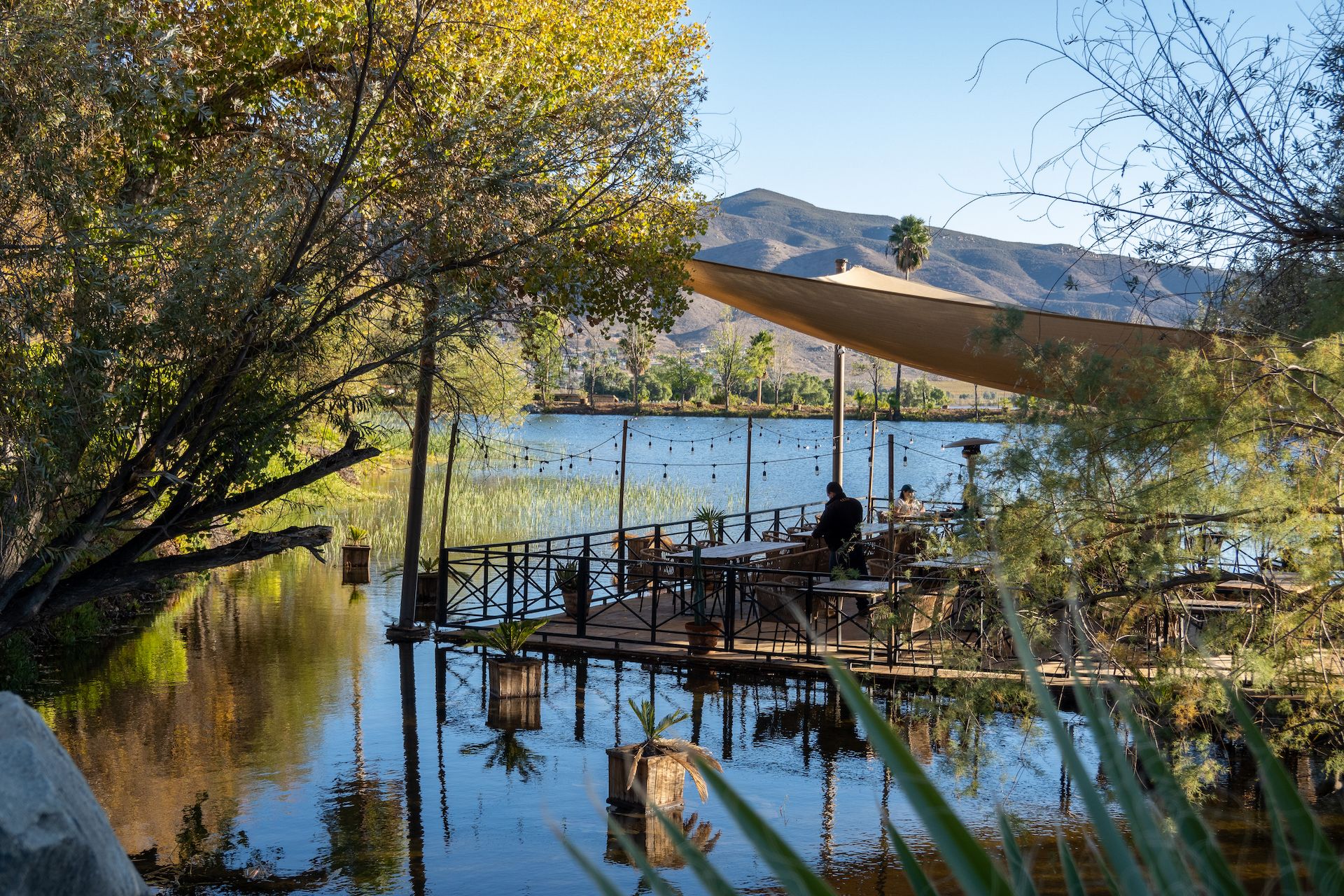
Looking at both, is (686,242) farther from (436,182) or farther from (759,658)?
(759,658)

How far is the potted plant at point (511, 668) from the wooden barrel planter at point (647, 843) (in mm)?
2382

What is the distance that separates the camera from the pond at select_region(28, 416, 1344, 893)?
20.7ft

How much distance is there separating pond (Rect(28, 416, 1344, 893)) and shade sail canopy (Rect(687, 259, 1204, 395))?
265 centimetres

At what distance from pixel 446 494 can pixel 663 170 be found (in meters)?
7.50

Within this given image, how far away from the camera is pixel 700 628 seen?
10609mm

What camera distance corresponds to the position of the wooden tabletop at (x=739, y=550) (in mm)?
11391

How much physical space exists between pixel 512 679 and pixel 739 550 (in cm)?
326

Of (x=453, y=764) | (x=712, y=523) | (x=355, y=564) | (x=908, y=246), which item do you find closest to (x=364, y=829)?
(x=453, y=764)

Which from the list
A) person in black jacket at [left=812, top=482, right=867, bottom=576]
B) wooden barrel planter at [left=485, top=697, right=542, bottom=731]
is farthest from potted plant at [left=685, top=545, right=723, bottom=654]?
wooden barrel planter at [left=485, top=697, right=542, bottom=731]

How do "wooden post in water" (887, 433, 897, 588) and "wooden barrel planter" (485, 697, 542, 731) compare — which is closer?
"wooden post in water" (887, 433, 897, 588)

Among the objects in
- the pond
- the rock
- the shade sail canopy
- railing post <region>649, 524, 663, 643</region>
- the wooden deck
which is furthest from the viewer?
railing post <region>649, 524, 663, 643</region>

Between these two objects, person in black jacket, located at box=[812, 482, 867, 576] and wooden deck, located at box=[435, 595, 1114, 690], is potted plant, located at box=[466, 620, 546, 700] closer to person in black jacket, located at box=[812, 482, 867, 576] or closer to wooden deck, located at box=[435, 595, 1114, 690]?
wooden deck, located at box=[435, 595, 1114, 690]

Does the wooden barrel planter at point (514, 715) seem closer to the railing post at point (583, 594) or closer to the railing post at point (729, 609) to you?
the railing post at point (583, 594)

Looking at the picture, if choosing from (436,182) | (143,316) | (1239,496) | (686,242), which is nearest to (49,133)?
(143,316)
